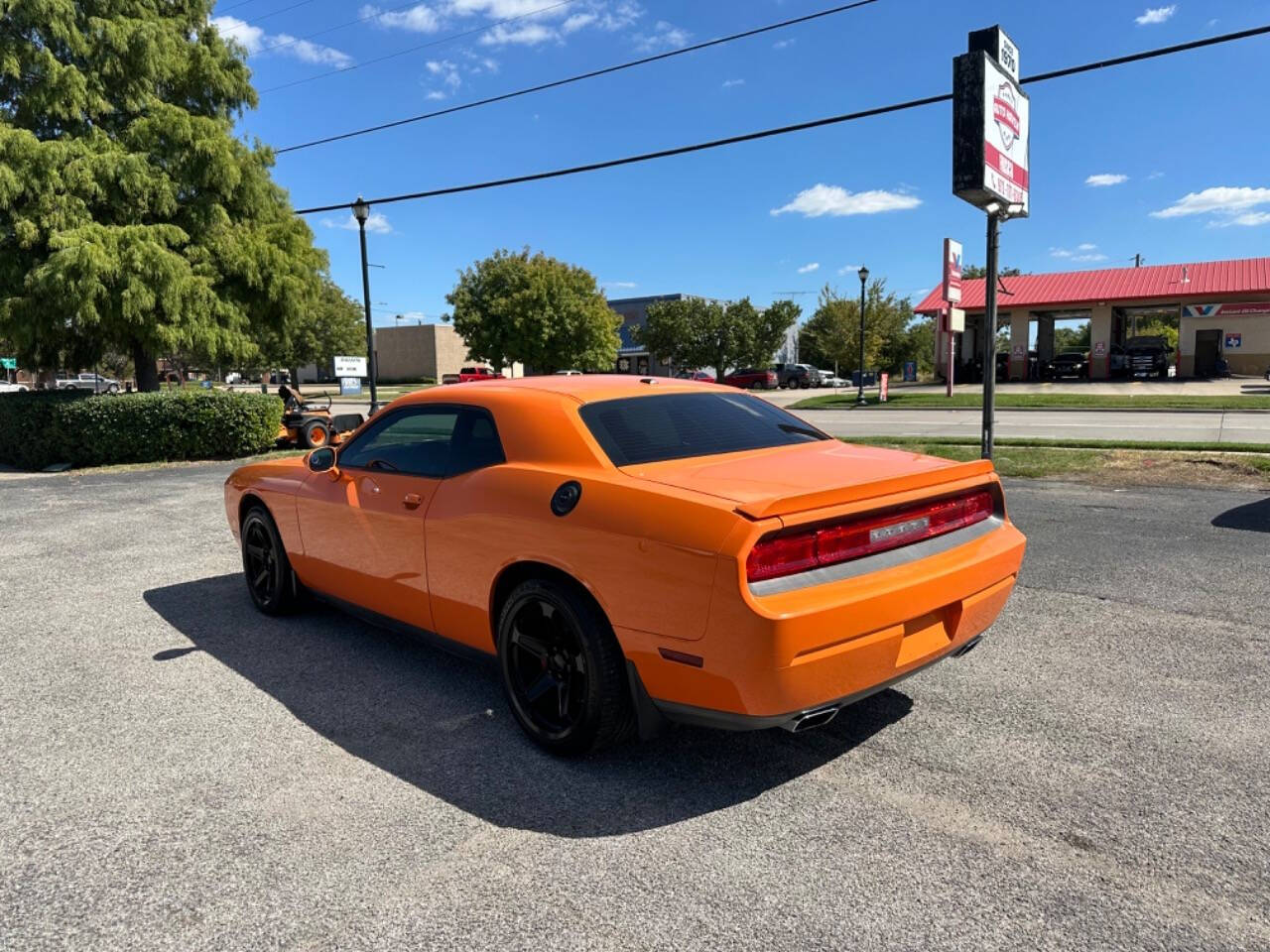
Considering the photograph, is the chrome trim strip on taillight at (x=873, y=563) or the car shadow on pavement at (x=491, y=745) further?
the car shadow on pavement at (x=491, y=745)

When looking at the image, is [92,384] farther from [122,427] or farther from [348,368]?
[122,427]

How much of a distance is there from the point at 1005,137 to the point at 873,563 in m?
6.44

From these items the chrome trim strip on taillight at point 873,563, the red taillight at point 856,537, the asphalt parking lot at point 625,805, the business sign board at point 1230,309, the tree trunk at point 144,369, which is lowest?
the asphalt parking lot at point 625,805

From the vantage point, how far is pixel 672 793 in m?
3.04

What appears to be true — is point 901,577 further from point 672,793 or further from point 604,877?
point 604,877

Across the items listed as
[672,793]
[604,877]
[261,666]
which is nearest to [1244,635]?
[672,793]

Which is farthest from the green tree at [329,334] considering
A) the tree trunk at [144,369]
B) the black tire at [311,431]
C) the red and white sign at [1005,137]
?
the red and white sign at [1005,137]

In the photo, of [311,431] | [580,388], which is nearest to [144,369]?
[311,431]

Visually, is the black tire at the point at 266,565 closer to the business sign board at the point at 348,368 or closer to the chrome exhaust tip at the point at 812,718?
the chrome exhaust tip at the point at 812,718

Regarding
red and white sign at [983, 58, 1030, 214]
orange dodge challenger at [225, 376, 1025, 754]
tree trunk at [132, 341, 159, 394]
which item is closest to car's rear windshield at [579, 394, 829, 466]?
orange dodge challenger at [225, 376, 1025, 754]

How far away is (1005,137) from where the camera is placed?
777 cm

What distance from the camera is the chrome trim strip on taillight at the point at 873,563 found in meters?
2.72

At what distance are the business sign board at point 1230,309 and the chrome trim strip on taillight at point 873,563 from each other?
141 ft

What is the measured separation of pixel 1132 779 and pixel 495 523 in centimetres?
258
